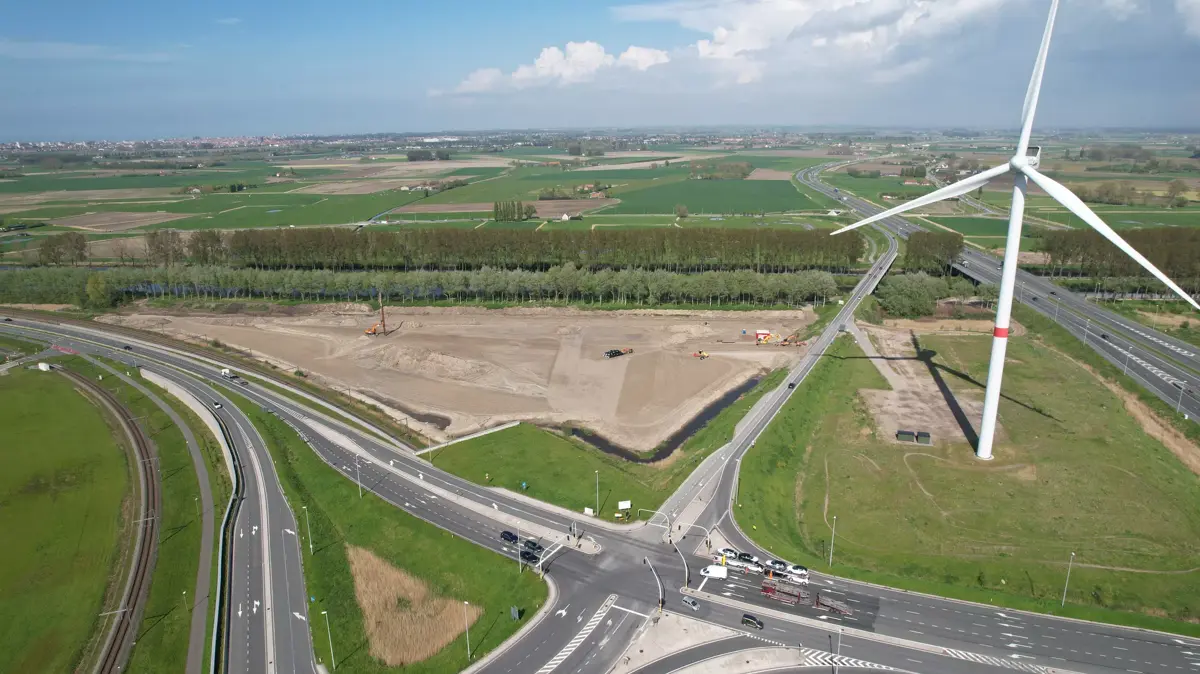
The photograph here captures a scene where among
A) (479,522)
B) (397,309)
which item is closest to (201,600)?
(479,522)

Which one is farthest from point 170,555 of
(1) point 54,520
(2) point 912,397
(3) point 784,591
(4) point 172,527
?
(2) point 912,397

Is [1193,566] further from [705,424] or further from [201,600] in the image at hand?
[201,600]

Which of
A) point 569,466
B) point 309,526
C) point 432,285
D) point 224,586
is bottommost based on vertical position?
point 224,586

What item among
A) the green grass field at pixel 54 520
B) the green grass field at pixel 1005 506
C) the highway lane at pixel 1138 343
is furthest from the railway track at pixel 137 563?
the highway lane at pixel 1138 343

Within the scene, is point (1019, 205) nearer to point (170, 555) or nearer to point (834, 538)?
point (834, 538)

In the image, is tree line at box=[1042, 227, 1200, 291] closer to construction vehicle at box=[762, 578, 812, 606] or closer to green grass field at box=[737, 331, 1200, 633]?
green grass field at box=[737, 331, 1200, 633]

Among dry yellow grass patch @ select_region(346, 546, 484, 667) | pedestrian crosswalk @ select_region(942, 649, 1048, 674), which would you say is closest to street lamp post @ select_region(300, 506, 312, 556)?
dry yellow grass patch @ select_region(346, 546, 484, 667)
